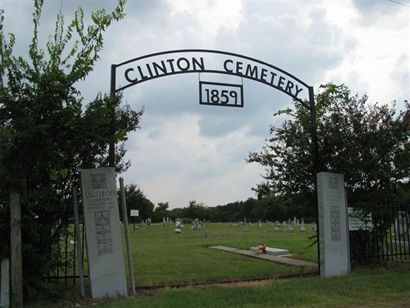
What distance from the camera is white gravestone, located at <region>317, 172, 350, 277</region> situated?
11445 mm

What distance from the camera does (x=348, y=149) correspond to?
12359 millimetres

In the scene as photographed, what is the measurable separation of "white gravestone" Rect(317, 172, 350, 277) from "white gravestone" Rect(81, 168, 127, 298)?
4.58 meters

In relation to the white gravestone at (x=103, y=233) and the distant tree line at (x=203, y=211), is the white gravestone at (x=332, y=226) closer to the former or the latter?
the white gravestone at (x=103, y=233)

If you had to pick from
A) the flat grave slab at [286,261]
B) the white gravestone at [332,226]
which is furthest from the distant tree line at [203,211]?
the white gravestone at [332,226]

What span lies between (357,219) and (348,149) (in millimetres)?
1689

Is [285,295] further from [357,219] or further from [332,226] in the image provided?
[357,219]

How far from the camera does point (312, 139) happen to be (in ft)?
40.9

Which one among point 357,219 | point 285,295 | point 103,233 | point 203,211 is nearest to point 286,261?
point 357,219

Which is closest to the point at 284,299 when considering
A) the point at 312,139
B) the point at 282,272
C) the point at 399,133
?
the point at 282,272

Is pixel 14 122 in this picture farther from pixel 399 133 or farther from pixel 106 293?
pixel 399 133

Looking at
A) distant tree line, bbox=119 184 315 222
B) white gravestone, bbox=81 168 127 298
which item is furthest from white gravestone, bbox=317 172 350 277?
distant tree line, bbox=119 184 315 222

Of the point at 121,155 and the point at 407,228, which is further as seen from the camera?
the point at 407,228

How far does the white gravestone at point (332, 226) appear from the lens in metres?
11.4

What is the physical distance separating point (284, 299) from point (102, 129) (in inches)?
163
